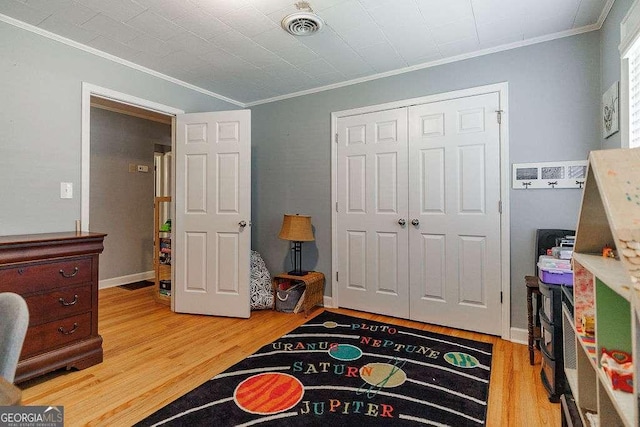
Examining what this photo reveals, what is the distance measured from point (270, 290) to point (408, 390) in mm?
1941

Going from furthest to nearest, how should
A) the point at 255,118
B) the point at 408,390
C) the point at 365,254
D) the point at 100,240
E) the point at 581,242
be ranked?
the point at 255,118, the point at 365,254, the point at 100,240, the point at 408,390, the point at 581,242

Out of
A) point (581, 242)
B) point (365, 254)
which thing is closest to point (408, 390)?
point (581, 242)

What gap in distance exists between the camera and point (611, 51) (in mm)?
2023

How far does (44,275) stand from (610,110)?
12.3 ft

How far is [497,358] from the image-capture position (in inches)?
90.0

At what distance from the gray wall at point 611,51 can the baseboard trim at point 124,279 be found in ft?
17.7

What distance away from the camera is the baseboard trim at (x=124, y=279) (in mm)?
4234

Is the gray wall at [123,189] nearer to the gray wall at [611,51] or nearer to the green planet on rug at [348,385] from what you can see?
the green planet on rug at [348,385]

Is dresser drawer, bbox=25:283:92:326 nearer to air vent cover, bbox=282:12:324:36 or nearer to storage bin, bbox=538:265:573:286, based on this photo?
air vent cover, bbox=282:12:324:36

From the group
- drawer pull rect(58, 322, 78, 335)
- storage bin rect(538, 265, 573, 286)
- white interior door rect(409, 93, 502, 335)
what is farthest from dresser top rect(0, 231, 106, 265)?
storage bin rect(538, 265, 573, 286)

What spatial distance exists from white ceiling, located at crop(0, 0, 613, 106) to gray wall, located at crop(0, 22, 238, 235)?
0.56 feet

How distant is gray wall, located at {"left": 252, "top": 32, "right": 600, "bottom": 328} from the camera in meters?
2.34

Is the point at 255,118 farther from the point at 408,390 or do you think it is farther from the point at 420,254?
the point at 408,390

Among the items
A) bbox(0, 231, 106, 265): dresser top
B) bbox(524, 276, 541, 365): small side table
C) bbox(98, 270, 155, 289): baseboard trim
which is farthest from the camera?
bbox(98, 270, 155, 289): baseboard trim
